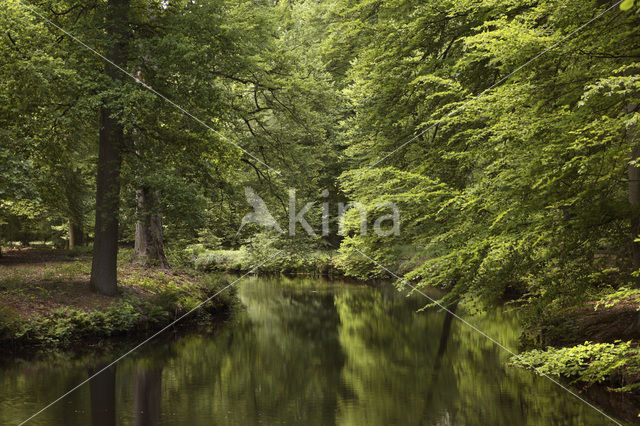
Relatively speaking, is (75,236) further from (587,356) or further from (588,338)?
(587,356)

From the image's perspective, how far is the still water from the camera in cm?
804

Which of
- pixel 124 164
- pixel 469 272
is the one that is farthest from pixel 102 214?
pixel 469 272

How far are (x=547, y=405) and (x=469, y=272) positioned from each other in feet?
7.21

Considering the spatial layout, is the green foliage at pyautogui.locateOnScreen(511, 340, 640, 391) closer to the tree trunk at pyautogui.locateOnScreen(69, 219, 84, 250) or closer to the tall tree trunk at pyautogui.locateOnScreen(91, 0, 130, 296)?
the tall tree trunk at pyautogui.locateOnScreen(91, 0, 130, 296)

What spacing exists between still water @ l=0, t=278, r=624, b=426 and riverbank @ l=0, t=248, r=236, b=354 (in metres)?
0.81

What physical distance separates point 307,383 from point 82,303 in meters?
5.43

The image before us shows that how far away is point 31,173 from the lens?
10.7m

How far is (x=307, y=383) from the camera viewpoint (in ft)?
33.5

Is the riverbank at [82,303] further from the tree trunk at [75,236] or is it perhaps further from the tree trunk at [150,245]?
the tree trunk at [75,236]

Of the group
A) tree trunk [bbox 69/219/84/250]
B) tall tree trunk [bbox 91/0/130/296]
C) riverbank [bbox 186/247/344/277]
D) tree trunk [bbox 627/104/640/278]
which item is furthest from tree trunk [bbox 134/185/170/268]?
tree trunk [bbox 627/104/640/278]

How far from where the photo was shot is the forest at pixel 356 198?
7.36 meters

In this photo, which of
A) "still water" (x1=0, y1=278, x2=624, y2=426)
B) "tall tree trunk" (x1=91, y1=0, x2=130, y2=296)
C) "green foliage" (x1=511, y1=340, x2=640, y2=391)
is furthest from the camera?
"tall tree trunk" (x1=91, y1=0, x2=130, y2=296)

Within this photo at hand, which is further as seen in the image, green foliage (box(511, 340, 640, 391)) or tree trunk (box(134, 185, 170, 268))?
tree trunk (box(134, 185, 170, 268))

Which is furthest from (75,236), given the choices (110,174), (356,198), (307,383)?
(307,383)
